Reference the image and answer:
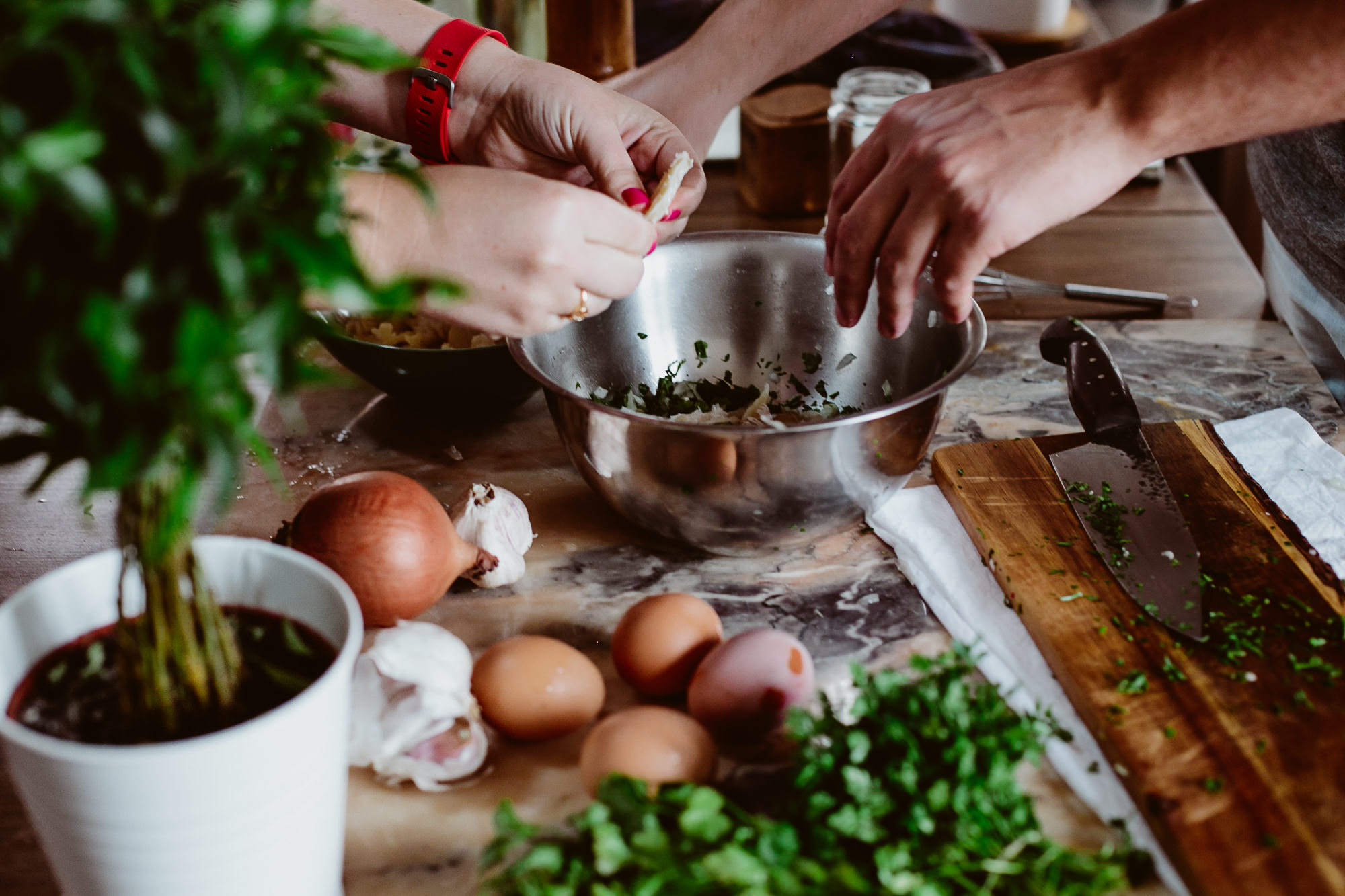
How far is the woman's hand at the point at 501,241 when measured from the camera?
0.82m

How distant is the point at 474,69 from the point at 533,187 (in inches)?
20.9

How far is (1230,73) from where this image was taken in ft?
2.93

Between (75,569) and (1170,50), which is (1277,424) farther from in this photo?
(75,569)

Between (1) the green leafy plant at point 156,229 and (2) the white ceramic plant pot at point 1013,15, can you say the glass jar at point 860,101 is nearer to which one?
(2) the white ceramic plant pot at point 1013,15

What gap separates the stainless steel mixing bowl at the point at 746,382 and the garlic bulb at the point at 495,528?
91mm

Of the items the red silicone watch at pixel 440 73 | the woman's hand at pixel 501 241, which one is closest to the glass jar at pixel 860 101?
the red silicone watch at pixel 440 73

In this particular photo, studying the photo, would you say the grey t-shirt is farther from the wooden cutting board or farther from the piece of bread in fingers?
the piece of bread in fingers

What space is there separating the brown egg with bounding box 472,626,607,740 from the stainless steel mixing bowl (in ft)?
0.71

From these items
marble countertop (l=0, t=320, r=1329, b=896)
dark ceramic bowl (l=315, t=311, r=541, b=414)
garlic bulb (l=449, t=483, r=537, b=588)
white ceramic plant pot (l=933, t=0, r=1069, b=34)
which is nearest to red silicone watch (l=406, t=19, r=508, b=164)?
dark ceramic bowl (l=315, t=311, r=541, b=414)

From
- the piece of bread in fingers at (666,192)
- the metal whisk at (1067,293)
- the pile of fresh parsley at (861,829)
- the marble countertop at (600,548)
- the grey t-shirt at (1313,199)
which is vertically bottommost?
the marble countertop at (600,548)

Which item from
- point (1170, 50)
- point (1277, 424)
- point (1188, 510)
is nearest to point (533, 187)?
point (1170, 50)

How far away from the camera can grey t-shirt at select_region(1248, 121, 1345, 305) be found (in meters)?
1.37

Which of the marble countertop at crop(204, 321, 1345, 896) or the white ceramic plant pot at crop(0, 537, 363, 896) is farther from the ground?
the white ceramic plant pot at crop(0, 537, 363, 896)

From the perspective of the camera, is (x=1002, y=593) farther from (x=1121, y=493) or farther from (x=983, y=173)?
(x=983, y=173)
